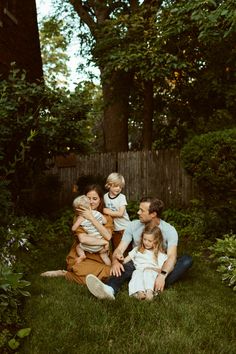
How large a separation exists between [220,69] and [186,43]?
1979 millimetres

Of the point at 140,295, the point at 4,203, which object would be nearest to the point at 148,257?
the point at 140,295

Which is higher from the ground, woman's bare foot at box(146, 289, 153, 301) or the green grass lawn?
woman's bare foot at box(146, 289, 153, 301)

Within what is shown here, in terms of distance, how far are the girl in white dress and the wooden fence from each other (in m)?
7.70

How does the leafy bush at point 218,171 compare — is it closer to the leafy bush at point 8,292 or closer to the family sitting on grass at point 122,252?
the family sitting on grass at point 122,252

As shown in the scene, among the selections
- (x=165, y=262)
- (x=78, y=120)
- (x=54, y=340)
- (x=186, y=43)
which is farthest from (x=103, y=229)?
(x=186, y=43)

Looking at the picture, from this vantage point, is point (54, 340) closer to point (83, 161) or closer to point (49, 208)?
point (49, 208)

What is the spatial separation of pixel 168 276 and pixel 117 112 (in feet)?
33.9

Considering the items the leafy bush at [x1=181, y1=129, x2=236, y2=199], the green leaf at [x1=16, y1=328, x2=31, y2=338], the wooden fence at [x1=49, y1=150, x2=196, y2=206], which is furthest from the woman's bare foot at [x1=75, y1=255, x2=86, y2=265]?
the wooden fence at [x1=49, y1=150, x2=196, y2=206]

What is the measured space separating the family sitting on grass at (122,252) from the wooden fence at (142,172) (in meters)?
7.07

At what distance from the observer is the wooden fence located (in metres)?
13.7

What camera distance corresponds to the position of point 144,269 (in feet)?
18.3

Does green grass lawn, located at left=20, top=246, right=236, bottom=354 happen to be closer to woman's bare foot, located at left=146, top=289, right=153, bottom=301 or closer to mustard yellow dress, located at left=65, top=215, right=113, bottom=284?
woman's bare foot, located at left=146, top=289, right=153, bottom=301

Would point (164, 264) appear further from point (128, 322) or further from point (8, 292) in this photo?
point (8, 292)

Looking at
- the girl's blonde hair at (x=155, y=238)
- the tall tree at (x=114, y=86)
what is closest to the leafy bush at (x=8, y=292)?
the girl's blonde hair at (x=155, y=238)
